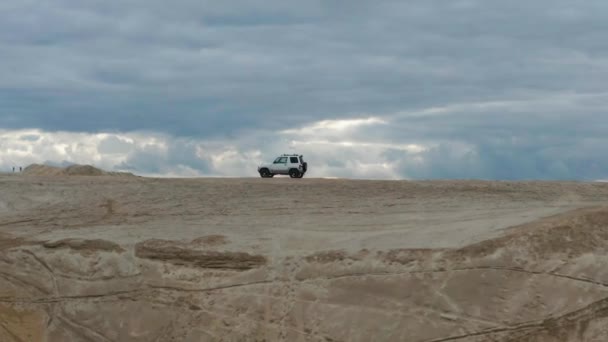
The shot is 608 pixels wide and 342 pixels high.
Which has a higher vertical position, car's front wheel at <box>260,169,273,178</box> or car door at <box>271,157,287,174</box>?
car door at <box>271,157,287,174</box>

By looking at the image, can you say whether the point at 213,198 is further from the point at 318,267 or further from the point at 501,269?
the point at 501,269

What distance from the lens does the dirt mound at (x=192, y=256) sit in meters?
18.2

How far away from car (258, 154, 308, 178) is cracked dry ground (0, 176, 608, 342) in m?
18.2

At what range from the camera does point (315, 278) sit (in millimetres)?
17219

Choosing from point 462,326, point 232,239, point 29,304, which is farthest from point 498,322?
point 29,304

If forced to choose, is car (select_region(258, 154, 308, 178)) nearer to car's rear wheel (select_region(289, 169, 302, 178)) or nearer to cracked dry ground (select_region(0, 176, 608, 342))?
car's rear wheel (select_region(289, 169, 302, 178))

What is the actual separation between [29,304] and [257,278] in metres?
5.64

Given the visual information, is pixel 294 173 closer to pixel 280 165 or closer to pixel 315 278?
pixel 280 165

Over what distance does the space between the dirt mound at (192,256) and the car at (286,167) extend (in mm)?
22641

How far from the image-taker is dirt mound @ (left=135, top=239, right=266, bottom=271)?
18.2m

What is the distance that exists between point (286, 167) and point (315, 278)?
25.1 m

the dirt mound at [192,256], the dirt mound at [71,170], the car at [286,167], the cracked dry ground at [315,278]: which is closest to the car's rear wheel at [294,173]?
the car at [286,167]

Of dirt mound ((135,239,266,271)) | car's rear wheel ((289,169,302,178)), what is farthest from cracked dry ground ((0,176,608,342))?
car's rear wheel ((289,169,302,178))

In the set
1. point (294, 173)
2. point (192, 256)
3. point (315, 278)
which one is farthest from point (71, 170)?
point (315, 278)
